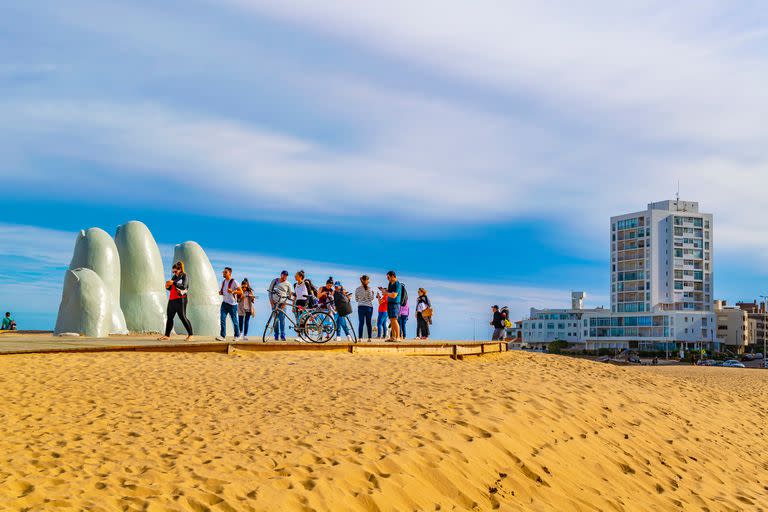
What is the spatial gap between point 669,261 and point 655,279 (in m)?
3.31

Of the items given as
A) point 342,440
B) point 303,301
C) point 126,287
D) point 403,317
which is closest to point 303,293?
point 303,301

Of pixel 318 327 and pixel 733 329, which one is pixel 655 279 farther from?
pixel 318 327

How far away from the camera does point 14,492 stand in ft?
23.8

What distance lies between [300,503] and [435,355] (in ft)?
38.2

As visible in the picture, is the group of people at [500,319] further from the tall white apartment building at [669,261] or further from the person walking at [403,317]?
the tall white apartment building at [669,261]

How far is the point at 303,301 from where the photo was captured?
1895 centimetres

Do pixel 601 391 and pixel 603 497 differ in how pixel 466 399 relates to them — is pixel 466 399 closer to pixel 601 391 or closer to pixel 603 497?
pixel 603 497

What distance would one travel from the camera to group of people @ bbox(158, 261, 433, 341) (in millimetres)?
18031

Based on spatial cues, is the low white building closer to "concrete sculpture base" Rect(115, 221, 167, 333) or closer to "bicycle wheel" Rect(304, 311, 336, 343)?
"concrete sculpture base" Rect(115, 221, 167, 333)

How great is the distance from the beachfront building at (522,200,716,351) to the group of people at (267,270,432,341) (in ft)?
275

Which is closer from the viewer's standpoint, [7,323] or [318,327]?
[318,327]

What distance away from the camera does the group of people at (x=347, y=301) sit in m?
18.6

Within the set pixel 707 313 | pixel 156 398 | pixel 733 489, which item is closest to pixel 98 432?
pixel 156 398

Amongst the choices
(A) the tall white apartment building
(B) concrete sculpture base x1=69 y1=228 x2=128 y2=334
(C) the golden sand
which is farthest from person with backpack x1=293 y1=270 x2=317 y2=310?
(A) the tall white apartment building
